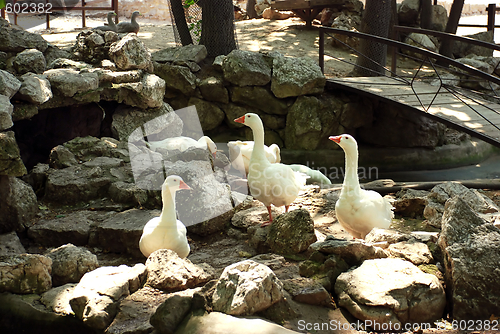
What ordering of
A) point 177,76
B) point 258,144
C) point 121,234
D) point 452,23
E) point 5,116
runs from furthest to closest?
point 452,23 → point 177,76 → point 258,144 → point 121,234 → point 5,116

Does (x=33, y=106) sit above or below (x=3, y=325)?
above

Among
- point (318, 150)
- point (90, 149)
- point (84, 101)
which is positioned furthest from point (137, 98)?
point (318, 150)

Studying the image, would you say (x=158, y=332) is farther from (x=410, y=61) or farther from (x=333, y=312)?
(x=410, y=61)

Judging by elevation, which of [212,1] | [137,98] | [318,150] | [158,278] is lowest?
[318,150]

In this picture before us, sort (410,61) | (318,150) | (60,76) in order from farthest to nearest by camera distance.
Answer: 1. (410,61)
2. (318,150)
3. (60,76)

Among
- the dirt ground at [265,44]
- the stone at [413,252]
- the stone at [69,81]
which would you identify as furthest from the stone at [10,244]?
the stone at [413,252]

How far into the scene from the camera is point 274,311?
9.24 feet

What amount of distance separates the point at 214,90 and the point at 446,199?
497 cm

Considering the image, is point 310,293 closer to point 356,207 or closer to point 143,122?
point 356,207

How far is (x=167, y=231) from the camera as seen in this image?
3799 millimetres

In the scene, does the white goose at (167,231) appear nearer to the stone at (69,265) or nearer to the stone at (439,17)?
the stone at (69,265)

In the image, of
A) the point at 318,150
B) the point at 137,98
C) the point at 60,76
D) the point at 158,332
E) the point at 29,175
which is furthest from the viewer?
the point at 318,150

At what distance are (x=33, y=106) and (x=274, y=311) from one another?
13.6 feet

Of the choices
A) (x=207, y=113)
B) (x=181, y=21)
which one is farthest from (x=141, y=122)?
(x=181, y=21)
